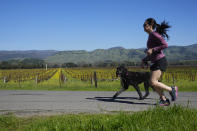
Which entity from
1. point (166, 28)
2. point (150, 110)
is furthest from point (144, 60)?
point (150, 110)

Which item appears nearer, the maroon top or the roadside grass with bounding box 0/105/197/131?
the roadside grass with bounding box 0/105/197/131

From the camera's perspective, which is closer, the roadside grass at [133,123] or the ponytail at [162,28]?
the roadside grass at [133,123]

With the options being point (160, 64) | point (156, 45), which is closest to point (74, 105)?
point (160, 64)

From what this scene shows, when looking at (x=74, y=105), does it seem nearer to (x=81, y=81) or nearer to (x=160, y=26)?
(x=160, y=26)

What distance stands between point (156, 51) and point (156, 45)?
20 cm

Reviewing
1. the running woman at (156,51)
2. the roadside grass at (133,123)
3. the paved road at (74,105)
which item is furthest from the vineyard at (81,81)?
the roadside grass at (133,123)

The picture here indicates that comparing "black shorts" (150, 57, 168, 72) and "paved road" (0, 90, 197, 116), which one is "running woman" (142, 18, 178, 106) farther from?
"paved road" (0, 90, 197, 116)

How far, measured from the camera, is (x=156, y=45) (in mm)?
6676

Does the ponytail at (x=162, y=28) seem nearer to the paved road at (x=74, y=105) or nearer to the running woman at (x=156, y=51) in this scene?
the running woman at (x=156, y=51)

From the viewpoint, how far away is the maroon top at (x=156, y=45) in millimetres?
6492

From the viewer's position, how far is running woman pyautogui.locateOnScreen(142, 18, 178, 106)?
6.55 m

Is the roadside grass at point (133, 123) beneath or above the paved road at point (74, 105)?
above

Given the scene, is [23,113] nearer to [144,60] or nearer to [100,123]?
[100,123]

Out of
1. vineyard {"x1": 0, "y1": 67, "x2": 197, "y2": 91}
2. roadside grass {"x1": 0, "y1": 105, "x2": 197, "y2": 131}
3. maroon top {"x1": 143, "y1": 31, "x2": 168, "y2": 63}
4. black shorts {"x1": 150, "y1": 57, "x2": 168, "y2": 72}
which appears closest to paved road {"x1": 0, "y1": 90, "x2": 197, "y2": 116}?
roadside grass {"x1": 0, "y1": 105, "x2": 197, "y2": 131}
